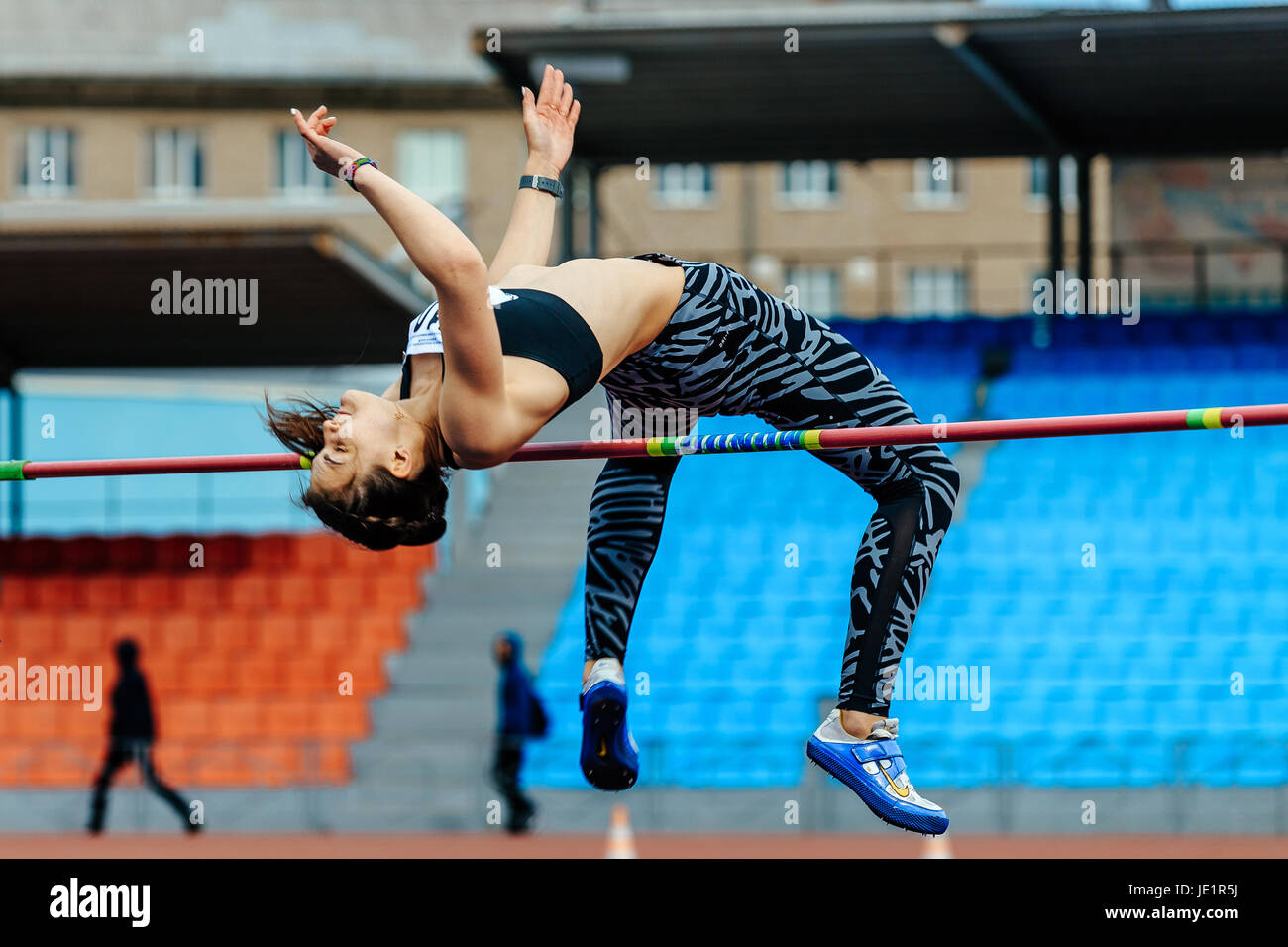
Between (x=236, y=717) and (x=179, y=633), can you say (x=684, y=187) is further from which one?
(x=236, y=717)

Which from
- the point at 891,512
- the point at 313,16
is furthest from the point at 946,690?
the point at 313,16

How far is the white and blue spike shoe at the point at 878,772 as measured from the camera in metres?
4.09

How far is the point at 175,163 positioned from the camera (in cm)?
3231

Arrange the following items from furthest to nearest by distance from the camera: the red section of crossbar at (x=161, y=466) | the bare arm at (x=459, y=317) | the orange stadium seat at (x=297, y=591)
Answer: the orange stadium seat at (x=297, y=591) < the red section of crossbar at (x=161, y=466) < the bare arm at (x=459, y=317)

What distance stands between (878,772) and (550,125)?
5.77 feet

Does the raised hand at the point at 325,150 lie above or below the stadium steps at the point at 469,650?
above

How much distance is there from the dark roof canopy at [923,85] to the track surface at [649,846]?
6.28 meters

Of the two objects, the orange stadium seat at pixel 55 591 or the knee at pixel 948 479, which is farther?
the orange stadium seat at pixel 55 591

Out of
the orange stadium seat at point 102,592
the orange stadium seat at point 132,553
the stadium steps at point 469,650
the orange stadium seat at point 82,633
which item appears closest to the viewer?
the stadium steps at point 469,650

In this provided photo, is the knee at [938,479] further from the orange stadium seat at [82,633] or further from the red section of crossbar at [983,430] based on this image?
the orange stadium seat at [82,633]

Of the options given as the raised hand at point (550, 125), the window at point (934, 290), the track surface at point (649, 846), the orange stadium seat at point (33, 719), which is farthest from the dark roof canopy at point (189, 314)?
the window at point (934, 290)

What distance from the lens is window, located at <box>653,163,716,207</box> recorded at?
3275 cm
